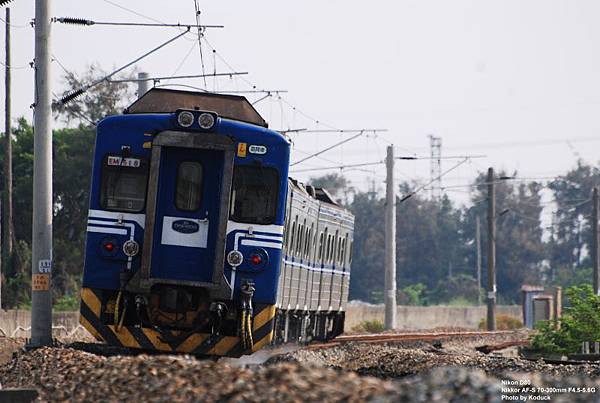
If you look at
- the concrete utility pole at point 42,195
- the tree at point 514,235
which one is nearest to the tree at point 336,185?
the tree at point 514,235

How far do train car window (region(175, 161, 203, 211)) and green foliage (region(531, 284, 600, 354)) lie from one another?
13.9 m

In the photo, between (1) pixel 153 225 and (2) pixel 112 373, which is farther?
(1) pixel 153 225

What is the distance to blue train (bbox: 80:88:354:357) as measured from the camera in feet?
56.5

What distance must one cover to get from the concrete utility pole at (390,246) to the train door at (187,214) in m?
25.4

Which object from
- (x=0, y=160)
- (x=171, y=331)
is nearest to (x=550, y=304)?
(x=0, y=160)

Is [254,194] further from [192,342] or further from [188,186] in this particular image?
[192,342]

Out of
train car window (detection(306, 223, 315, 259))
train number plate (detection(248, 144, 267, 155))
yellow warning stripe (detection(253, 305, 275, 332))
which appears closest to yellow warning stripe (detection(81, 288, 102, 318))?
yellow warning stripe (detection(253, 305, 275, 332))

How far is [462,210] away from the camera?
108375 mm

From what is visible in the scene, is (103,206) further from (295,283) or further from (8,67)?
(8,67)

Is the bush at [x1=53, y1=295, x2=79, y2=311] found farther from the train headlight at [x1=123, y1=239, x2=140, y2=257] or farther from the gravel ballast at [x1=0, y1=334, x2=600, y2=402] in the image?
the gravel ballast at [x1=0, y1=334, x2=600, y2=402]

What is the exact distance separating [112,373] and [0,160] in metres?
39.5

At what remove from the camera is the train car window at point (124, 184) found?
1738 centimetres

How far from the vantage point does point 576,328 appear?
29188 millimetres

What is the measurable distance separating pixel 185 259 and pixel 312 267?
6.51m
